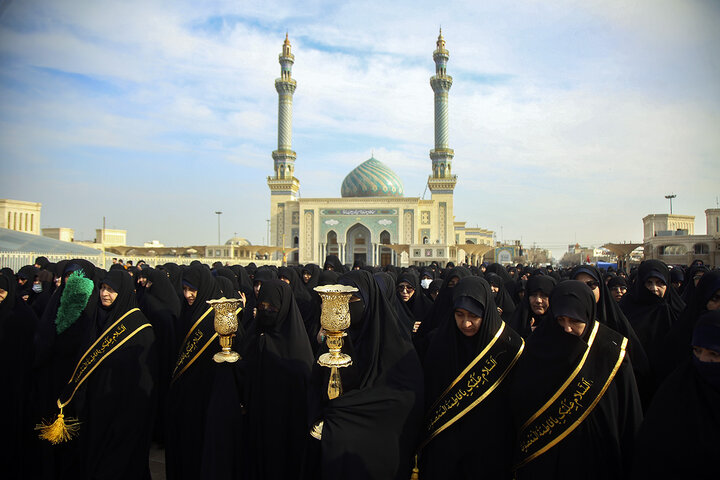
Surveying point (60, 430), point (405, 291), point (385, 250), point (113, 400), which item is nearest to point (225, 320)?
point (113, 400)

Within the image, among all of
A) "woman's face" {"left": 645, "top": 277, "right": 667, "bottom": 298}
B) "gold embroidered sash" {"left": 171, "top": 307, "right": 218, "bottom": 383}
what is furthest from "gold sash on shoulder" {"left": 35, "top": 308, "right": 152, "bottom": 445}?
"woman's face" {"left": 645, "top": 277, "right": 667, "bottom": 298}

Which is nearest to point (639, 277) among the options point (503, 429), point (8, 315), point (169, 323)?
point (503, 429)

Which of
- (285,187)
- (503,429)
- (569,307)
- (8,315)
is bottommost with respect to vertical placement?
(503,429)

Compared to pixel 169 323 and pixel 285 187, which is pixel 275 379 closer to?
pixel 169 323

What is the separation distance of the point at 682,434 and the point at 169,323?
304 centimetres

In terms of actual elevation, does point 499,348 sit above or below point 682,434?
above

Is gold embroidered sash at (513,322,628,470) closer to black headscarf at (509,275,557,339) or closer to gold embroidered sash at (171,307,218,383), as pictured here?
black headscarf at (509,275,557,339)

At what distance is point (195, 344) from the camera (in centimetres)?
254

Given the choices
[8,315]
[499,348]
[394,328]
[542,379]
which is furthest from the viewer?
[8,315]

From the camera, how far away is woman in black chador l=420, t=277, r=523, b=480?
180cm

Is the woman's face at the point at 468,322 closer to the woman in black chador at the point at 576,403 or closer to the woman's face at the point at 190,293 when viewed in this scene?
the woman in black chador at the point at 576,403

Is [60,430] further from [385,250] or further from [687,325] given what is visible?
[385,250]

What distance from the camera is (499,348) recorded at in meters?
1.87

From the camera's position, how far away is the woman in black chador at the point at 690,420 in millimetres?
1322
